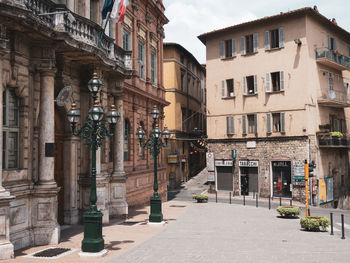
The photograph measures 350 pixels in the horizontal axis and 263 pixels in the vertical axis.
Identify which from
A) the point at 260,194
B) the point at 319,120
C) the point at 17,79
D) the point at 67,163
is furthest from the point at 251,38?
the point at 17,79

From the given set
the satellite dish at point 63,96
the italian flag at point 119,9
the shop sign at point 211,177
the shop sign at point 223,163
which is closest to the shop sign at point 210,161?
the shop sign at point 223,163

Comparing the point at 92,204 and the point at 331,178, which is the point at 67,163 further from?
the point at 331,178

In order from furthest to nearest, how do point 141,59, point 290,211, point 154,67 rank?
point 154,67
point 141,59
point 290,211

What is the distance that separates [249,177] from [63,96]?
2165 centimetres

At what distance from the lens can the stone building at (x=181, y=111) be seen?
1533 inches

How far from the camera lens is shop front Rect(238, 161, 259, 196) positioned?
32125 mm

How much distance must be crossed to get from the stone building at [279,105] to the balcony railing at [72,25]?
55.1 feet

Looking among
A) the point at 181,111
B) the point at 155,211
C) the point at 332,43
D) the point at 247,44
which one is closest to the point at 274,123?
the point at 247,44

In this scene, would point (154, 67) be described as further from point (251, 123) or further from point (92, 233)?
point (92, 233)

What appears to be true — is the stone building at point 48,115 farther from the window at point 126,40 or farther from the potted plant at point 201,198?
the potted plant at point 201,198

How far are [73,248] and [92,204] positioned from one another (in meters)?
1.83

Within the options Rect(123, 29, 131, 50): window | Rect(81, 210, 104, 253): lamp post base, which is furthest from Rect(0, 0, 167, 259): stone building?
Rect(123, 29, 131, 50): window

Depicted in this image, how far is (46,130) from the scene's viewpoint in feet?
42.0

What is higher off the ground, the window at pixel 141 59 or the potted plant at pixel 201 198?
the window at pixel 141 59
